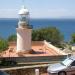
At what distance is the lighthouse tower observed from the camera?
33531 mm

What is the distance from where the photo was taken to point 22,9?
34.7 m

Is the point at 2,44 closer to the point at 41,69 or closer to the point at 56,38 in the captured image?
the point at 41,69

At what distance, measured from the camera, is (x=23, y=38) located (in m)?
33.8

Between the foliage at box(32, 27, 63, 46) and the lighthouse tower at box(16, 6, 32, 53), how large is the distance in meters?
14.6

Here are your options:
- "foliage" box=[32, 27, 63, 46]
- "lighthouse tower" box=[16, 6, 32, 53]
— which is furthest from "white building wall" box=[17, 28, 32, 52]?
"foliage" box=[32, 27, 63, 46]

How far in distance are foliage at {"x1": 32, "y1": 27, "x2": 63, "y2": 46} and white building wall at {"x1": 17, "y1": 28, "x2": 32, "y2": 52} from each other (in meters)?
14.5

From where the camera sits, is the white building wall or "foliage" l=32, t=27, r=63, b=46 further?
"foliage" l=32, t=27, r=63, b=46

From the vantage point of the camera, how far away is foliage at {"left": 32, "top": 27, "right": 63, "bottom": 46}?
4932cm

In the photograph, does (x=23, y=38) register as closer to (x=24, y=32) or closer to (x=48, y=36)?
(x=24, y=32)

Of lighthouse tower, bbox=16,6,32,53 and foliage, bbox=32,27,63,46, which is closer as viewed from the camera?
→ lighthouse tower, bbox=16,6,32,53

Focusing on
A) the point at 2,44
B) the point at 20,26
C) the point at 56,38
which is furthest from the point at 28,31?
the point at 56,38

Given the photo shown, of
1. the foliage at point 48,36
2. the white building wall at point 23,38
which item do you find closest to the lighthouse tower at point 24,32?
the white building wall at point 23,38

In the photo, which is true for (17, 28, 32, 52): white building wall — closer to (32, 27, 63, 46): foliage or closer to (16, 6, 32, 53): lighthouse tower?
(16, 6, 32, 53): lighthouse tower

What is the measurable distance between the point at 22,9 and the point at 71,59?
2041 cm
